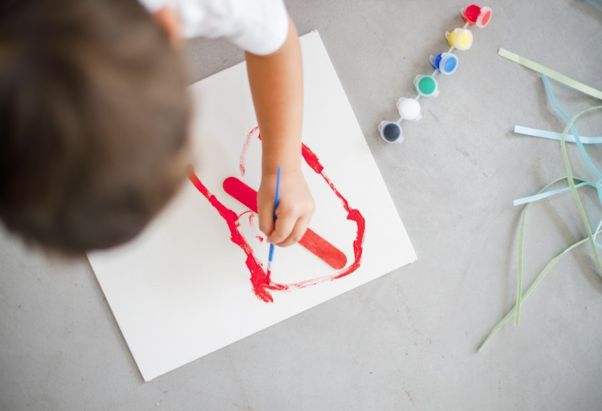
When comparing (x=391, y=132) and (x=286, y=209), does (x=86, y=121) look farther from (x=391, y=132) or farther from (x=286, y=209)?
(x=391, y=132)

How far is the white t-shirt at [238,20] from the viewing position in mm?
435

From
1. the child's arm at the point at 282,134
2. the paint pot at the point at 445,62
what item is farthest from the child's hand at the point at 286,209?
the paint pot at the point at 445,62

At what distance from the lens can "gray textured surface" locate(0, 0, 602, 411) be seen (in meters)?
0.61

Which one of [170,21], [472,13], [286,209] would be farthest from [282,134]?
[472,13]

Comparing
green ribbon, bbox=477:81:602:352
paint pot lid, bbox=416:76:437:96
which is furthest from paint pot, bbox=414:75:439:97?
green ribbon, bbox=477:81:602:352

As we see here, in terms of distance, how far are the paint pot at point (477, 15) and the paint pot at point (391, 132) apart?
158 millimetres

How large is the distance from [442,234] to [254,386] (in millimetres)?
279

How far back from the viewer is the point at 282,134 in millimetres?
548

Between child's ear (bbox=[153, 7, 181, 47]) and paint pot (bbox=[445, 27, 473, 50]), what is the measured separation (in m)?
0.35

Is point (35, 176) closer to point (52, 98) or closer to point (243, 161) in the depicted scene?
point (52, 98)

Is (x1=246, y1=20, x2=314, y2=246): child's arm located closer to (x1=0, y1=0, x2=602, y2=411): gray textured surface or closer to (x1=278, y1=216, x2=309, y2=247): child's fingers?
(x1=278, y1=216, x2=309, y2=247): child's fingers

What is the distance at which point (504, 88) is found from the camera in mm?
660

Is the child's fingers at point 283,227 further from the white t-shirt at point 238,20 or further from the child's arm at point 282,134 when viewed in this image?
the white t-shirt at point 238,20

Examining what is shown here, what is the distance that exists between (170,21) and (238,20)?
3.1 inches
